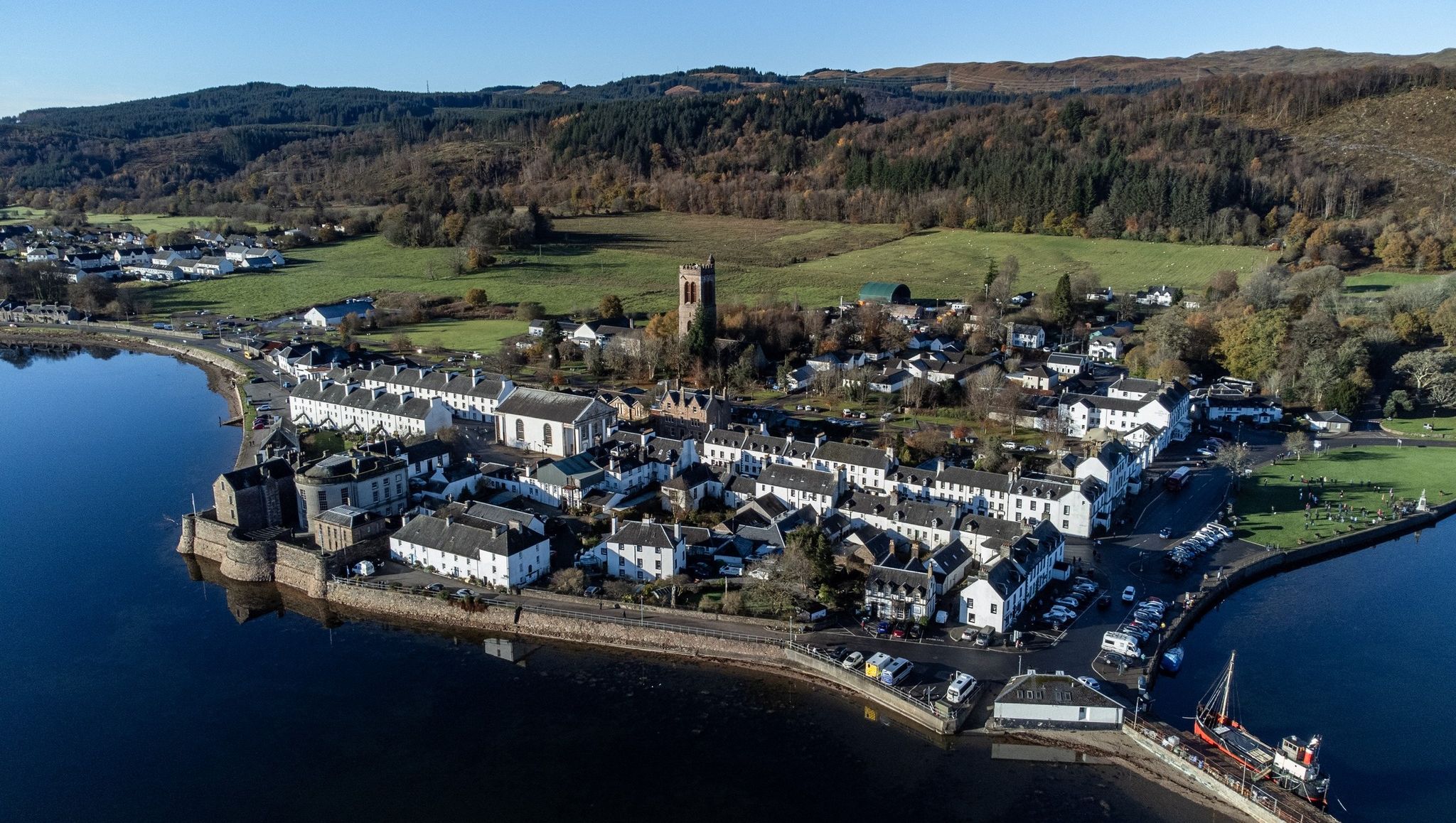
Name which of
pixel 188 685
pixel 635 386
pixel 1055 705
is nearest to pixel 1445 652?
pixel 1055 705

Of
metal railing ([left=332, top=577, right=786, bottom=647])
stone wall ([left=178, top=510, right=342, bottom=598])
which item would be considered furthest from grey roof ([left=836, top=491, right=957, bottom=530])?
stone wall ([left=178, top=510, right=342, bottom=598])

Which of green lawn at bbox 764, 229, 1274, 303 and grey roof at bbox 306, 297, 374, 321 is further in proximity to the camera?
green lawn at bbox 764, 229, 1274, 303

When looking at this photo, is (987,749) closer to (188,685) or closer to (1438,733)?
(1438,733)

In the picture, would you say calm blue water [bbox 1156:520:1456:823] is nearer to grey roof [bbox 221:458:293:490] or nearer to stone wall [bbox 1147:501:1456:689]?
stone wall [bbox 1147:501:1456:689]

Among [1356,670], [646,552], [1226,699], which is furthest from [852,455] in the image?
[1356,670]

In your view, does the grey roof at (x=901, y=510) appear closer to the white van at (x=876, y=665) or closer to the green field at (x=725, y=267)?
the white van at (x=876, y=665)
